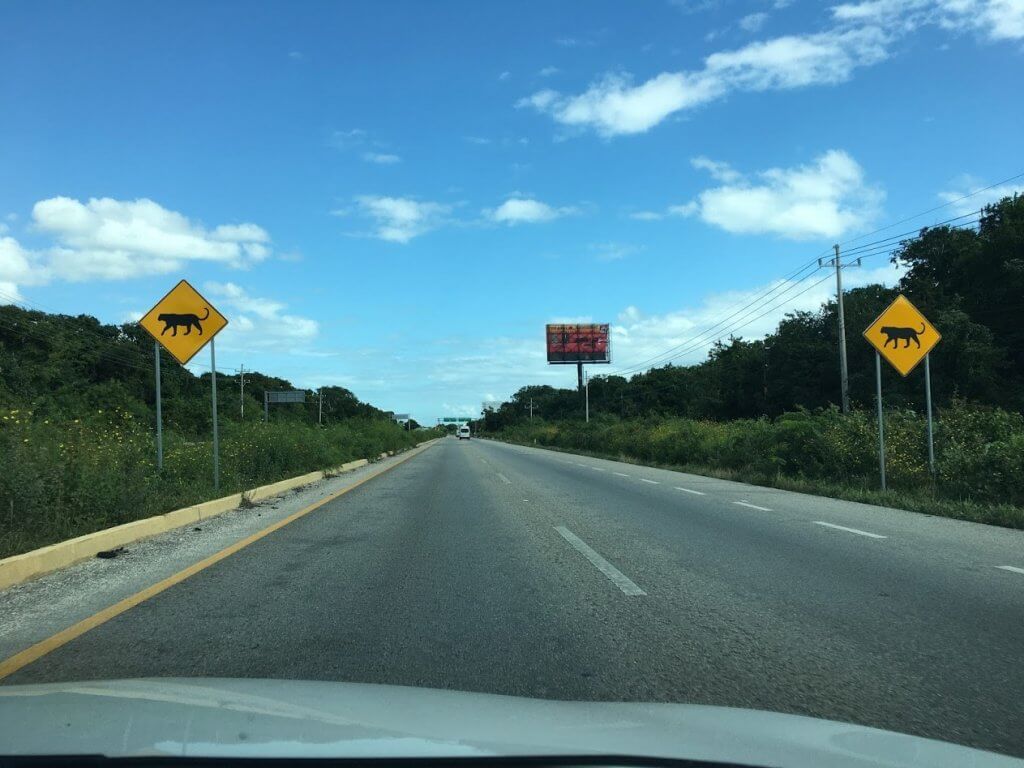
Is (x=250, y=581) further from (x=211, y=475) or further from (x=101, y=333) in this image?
(x=101, y=333)

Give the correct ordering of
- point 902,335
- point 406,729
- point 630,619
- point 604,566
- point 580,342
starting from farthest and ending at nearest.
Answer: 1. point 580,342
2. point 902,335
3. point 604,566
4. point 630,619
5. point 406,729

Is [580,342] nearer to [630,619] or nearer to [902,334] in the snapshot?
[902,334]

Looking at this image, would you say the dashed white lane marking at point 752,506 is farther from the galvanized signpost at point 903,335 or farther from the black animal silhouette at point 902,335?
the black animal silhouette at point 902,335

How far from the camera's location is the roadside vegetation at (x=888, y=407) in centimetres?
1544

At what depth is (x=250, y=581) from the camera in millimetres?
7504

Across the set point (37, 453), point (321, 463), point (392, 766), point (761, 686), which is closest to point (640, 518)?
point (761, 686)

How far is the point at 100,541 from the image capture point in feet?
29.5

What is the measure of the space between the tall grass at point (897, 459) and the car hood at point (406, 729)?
10.3 metres

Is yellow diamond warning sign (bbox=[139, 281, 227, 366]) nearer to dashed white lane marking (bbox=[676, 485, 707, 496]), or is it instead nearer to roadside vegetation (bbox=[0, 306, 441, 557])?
roadside vegetation (bbox=[0, 306, 441, 557])

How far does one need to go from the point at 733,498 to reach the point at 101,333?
2703 inches

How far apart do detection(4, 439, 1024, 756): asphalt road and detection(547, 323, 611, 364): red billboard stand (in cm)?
7022

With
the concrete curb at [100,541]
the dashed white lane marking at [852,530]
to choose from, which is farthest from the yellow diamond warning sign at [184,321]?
the dashed white lane marking at [852,530]

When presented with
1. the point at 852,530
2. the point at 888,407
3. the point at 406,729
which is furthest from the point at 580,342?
the point at 406,729

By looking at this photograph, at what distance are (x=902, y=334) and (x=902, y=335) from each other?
0.02 m
